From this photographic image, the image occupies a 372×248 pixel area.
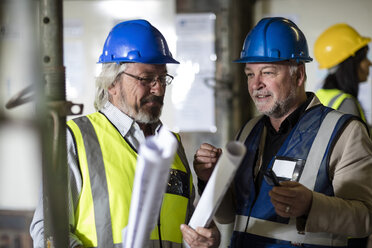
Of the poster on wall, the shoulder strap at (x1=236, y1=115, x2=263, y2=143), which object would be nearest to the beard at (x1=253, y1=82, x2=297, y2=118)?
the shoulder strap at (x1=236, y1=115, x2=263, y2=143)

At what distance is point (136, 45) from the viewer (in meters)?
1.83

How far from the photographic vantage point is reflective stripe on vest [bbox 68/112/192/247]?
157 centimetres

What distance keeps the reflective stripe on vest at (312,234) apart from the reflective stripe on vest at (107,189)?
13.8 inches

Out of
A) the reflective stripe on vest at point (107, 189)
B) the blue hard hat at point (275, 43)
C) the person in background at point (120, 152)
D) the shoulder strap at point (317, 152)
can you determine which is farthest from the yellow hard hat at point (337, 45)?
the reflective stripe on vest at point (107, 189)

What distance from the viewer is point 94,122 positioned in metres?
1.76

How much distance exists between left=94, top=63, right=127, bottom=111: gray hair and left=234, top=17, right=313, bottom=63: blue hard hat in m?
0.58

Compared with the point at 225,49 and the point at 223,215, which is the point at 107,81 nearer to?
the point at 223,215

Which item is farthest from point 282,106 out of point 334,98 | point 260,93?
point 334,98

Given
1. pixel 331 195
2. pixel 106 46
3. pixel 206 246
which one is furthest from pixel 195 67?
pixel 206 246

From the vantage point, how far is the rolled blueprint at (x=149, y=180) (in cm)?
97

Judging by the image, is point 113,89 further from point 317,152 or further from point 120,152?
point 317,152

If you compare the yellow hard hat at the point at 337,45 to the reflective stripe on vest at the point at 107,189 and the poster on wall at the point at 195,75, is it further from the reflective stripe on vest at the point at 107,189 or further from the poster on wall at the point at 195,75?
the reflective stripe on vest at the point at 107,189

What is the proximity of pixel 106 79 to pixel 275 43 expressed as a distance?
769mm

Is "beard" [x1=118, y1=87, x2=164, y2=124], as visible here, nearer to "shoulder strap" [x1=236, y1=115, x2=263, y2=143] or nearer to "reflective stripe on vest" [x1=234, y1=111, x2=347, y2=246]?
"shoulder strap" [x1=236, y1=115, x2=263, y2=143]
